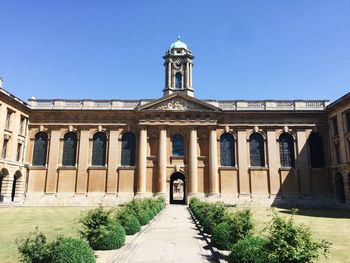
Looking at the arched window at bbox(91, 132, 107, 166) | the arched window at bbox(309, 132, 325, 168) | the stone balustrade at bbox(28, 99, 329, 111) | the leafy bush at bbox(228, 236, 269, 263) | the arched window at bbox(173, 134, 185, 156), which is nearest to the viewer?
the leafy bush at bbox(228, 236, 269, 263)

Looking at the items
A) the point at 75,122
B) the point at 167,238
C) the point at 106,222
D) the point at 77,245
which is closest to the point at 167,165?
the point at 75,122

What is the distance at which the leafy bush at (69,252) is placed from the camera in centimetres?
714

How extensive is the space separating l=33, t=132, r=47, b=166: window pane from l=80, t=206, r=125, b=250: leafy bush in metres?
30.0

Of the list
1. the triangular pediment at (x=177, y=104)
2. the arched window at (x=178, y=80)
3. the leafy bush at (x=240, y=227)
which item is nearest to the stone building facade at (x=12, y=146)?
the triangular pediment at (x=177, y=104)

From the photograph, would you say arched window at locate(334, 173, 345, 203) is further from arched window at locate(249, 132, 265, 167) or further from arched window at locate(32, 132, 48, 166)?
arched window at locate(32, 132, 48, 166)

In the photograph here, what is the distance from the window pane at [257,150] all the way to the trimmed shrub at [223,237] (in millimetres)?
27080

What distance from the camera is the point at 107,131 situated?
1523 inches

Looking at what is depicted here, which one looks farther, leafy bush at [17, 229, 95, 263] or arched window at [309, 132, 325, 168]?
arched window at [309, 132, 325, 168]

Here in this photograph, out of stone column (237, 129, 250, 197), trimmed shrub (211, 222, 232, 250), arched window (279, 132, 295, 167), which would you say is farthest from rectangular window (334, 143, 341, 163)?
trimmed shrub (211, 222, 232, 250)

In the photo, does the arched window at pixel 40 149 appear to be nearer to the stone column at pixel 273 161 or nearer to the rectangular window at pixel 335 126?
the stone column at pixel 273 161

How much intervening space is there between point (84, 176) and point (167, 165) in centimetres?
999

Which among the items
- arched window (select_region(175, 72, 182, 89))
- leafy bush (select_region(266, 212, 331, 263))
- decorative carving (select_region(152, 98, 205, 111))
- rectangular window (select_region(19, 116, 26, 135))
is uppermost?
arched window (select_region(175, 72, 182, 89))

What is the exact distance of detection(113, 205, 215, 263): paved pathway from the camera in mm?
10328

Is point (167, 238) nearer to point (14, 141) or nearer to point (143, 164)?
point (143, 164)
